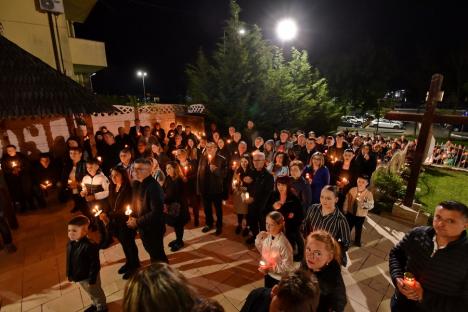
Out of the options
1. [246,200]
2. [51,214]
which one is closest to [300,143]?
[246,200]

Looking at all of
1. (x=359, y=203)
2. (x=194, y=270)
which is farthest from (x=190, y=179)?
(x=359, y=203)

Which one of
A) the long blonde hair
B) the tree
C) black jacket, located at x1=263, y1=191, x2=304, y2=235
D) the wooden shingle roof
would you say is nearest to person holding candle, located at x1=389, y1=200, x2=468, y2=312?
black jacket, located at x1=263, y1=191, x2=304, y2=235

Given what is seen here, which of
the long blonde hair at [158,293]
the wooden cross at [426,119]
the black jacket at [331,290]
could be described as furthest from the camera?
the wooden cross at [426,119]

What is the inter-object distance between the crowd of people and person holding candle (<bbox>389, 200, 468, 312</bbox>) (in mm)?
30

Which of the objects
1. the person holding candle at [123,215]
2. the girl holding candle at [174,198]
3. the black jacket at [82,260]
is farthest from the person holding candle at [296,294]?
the girl holding candle at [174,198]

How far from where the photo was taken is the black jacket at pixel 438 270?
7.68 ft

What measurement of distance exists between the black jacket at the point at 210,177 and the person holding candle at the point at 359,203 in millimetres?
2617

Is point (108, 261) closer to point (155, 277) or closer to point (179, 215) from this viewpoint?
point (179, 215)

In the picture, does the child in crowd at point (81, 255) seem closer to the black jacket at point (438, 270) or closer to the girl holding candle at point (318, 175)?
the black jacket at point (438, 270)

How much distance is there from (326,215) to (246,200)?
1955 millimetres

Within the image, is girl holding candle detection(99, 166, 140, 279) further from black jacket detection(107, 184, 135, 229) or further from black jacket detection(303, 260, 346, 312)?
black jacket detection(303, 260, 346, 312)

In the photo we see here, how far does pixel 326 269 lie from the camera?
7.70 ft

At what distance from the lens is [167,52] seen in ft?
99.1

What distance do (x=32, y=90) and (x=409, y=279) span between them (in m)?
8.20
